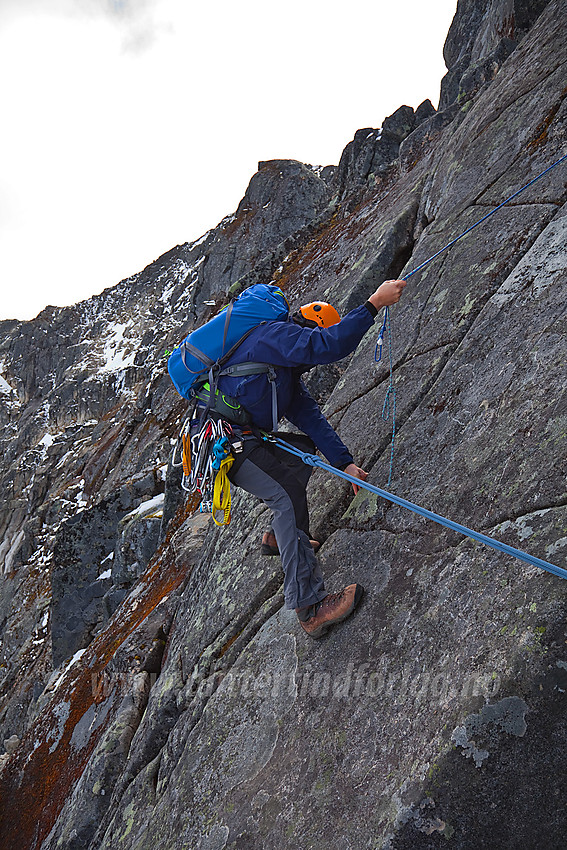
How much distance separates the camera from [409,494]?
5098mm

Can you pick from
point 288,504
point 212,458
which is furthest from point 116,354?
point 288,504

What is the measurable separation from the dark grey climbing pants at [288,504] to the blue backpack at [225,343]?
1.57 feet

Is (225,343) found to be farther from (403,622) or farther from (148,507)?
(148,507)

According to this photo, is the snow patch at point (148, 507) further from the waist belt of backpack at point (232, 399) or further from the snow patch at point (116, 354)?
the snow patch at point (116, 354)

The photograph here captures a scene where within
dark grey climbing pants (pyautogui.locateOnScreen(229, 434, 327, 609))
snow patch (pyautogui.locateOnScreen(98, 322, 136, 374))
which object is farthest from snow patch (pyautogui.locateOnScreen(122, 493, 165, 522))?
snow patch (pyautogui.locateOnScreen(98, 322, 136, 374))

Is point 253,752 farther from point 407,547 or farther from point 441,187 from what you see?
point 441,187

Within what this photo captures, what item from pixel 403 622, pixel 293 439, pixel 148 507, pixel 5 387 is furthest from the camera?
pixel 5 387

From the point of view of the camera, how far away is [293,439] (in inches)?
223

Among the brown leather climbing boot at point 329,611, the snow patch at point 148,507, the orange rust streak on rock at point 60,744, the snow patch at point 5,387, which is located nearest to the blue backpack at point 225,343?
the brown leather climbing boot at point 329,611

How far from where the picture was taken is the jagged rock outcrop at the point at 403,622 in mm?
3246

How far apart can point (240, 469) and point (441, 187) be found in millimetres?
7261

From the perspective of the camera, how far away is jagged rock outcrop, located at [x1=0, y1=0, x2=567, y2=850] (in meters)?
3.25

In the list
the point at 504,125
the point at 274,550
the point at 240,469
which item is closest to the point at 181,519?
the point at 274,550

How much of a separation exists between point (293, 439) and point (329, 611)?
1.86 meters
